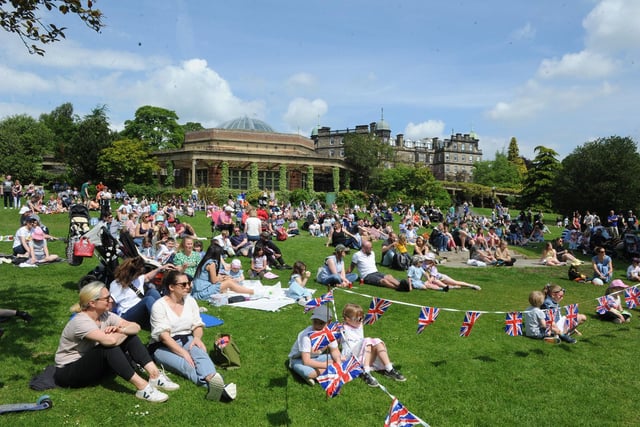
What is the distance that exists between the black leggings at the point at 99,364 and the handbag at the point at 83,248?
538cm

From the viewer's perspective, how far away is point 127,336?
4727mm

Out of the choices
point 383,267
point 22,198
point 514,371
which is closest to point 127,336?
point 514,371

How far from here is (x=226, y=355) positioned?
543cm

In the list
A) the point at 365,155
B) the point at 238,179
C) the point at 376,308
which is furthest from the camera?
the point at 365,155

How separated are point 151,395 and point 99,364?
676mm

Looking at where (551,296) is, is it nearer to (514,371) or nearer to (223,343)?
(514,371)

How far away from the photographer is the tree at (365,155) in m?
54.1

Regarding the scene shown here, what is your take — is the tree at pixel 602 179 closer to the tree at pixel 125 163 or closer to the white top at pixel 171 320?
the white top at pixel 171 320

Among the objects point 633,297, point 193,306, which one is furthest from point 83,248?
point 633,297

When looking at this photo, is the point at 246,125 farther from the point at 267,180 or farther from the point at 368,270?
the point at 368,270

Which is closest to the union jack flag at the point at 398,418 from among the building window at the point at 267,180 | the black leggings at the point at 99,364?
the black leggings at the point at 99,364

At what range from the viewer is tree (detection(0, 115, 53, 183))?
43.9m

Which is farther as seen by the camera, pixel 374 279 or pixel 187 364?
pixel 374 279

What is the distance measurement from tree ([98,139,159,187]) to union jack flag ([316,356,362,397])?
4271cm
